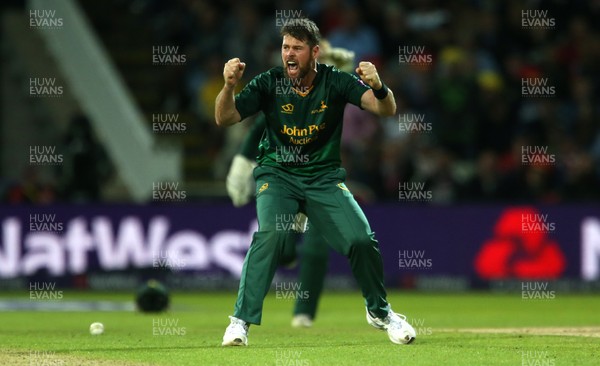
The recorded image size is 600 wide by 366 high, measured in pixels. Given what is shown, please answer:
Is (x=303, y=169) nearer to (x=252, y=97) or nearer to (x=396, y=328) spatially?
(x=252, y=97)

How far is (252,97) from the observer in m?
9.59

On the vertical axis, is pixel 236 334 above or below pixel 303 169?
below

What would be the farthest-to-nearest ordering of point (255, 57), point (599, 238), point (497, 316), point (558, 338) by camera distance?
point (255, 57)
point (599, 238)
point (497, 316)
point (558, 338)

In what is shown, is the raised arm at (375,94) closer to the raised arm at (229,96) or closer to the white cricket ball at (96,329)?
the raised arm at (229,96)

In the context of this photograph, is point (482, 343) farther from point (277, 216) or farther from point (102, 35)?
point (102, 35)

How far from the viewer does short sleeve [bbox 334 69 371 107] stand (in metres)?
9.57

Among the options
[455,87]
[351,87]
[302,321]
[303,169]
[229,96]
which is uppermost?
[455,87]

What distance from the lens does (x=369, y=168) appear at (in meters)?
20.1

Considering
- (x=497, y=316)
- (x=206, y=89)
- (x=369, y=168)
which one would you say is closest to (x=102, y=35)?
(x=206, y=89)

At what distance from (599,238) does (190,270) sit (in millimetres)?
6018

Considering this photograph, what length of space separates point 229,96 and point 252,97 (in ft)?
1.13

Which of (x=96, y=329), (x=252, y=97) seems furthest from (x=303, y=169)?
(x=96, y=329)

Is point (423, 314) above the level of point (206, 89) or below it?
below

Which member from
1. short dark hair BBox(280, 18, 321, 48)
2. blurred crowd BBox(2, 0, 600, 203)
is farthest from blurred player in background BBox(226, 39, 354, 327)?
blurred crowd BBox(2, 0, 600, 203)
